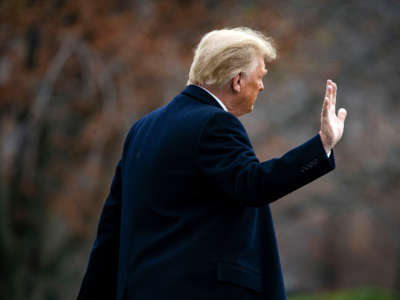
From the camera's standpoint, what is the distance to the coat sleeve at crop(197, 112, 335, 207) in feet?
6.09

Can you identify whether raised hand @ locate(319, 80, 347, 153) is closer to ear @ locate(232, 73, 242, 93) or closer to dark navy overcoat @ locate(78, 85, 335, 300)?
dark navy overcoat @ locate(78, 85, 335, 300)

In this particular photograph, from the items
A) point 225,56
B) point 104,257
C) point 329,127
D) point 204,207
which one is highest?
point 225,56

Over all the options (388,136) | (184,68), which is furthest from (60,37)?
(388,136)

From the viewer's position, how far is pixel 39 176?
26.9ft

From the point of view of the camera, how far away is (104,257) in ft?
7.91

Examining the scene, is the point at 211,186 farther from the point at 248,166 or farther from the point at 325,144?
the point at 325,144

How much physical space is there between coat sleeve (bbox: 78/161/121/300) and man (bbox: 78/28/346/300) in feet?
0.41

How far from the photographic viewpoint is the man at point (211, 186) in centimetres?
191

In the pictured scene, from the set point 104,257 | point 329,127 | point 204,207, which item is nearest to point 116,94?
point 104,257

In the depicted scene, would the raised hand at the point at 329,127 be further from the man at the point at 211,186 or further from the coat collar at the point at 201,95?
the coat collar at the point at 201,95

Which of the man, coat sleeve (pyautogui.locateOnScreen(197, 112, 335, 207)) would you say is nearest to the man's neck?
the man

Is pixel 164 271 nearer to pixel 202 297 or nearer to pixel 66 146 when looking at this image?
pixel 202 297

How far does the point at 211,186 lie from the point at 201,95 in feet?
1.27

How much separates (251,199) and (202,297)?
379 mm
